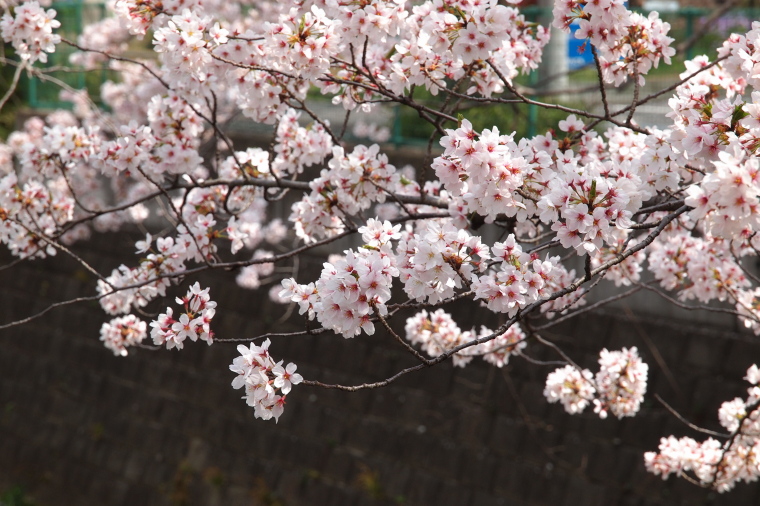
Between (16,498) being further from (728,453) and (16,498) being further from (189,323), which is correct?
(728,453)

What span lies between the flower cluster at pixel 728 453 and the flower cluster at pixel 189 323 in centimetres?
197

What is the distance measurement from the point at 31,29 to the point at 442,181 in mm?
1920

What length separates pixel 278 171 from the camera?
3.29m

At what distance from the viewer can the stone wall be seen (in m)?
4.75

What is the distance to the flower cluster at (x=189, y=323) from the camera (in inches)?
93.0

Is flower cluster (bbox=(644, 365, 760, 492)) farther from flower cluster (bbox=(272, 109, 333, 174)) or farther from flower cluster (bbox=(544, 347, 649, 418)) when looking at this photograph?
flower cluster (bbox=(272, 109, 333, 174))

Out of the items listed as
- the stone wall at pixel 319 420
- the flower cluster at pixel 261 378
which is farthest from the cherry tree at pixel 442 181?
the stone wall at pixel 319 420

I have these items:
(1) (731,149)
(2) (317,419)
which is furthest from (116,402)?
(1) (731,149)

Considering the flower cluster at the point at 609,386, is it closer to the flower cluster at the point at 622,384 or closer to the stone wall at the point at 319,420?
the flower cluster at the point at 622,384

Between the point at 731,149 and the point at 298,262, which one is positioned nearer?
the point at 731,149

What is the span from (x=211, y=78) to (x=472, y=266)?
157cm

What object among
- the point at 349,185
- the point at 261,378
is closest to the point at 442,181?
the point at 261,378

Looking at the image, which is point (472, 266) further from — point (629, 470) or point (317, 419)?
point (317, 419)

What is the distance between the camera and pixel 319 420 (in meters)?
5.98
